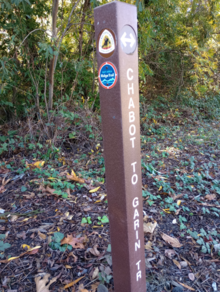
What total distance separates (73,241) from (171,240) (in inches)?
40.0

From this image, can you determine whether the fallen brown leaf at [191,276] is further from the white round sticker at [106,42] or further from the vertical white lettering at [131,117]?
the white round sticker at [106,42]

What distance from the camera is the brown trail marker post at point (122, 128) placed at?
1.23 metres

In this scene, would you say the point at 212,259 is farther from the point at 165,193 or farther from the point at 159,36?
the point at 159,36

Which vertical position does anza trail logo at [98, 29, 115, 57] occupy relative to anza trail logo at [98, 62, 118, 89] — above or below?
above

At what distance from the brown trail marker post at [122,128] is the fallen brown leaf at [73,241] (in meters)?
0.68

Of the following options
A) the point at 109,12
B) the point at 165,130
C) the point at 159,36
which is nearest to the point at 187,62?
the point at 159,36

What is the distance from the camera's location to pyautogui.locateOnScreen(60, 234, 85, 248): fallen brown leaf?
218 cm

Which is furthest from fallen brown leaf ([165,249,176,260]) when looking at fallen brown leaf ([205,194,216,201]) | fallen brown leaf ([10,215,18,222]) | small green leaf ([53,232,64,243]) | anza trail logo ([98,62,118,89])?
anza trail logo ([98,62,118,89])

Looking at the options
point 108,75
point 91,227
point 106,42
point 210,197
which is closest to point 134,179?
point 108,75

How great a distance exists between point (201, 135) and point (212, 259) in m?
4.29

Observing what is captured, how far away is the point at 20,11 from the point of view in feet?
13.4

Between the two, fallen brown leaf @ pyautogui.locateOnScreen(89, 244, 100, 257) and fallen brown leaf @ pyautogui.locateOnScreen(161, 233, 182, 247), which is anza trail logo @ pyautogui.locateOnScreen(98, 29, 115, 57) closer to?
fallen brown leaf @ pyautogui.locateOnScreen(89, 244, 100, 257)

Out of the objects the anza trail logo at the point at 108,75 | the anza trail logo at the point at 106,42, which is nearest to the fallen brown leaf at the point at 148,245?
the anza trail logo at the point at 108,75

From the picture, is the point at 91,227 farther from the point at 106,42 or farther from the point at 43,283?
the point at 106,42
